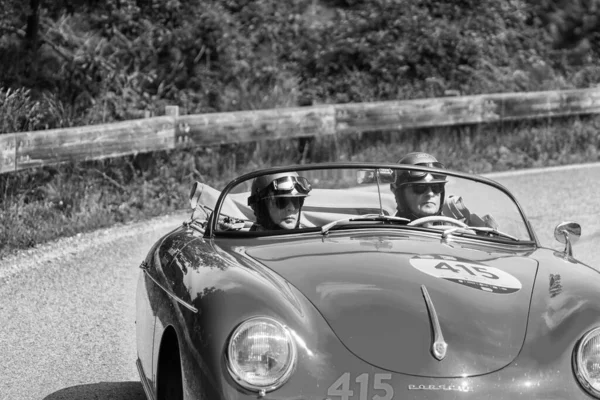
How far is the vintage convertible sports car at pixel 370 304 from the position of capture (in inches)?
132

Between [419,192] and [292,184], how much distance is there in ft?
2.19

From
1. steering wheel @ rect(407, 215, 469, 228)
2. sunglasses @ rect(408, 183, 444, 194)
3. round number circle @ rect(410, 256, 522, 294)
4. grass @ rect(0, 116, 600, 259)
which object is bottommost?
grass @ rect(0, 116, 600, 259)

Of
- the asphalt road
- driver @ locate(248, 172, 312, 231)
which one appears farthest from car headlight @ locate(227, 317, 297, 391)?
the asphalt road

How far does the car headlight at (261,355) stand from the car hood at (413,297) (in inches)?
9.8

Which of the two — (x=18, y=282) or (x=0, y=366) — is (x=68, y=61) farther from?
(x=0, y=366)

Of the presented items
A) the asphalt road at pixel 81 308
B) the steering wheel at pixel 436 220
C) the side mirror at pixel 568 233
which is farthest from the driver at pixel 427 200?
the asphalt road at pixel 81 308

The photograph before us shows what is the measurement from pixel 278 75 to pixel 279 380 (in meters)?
11.9

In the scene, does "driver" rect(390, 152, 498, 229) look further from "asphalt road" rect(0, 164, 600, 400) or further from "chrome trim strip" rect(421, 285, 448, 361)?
"asphalt road" rect(0, 164, 600, 400)

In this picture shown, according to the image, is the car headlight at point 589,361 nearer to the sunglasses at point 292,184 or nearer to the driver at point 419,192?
the driver at point 419,192

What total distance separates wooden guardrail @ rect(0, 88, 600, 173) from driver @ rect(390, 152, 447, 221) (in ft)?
15.4

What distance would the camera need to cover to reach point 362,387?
10.9ft

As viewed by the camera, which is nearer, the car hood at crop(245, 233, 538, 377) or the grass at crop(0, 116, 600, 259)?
the car hood at crop(245, 233, 538, 377)

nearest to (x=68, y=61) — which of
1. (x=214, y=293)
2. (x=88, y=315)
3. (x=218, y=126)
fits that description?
(x=218, y=126)

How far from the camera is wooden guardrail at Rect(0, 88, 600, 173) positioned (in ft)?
29.8
